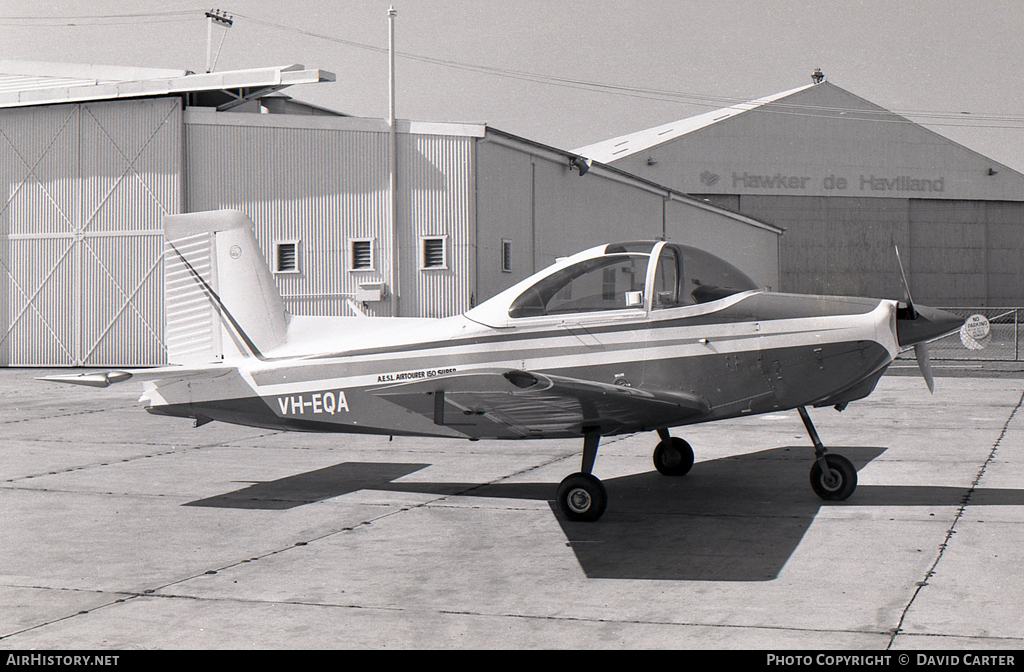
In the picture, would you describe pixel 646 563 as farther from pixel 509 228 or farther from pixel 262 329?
pixel 509 228

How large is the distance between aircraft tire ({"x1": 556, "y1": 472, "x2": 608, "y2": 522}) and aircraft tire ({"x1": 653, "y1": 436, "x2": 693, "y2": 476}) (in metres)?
2.03

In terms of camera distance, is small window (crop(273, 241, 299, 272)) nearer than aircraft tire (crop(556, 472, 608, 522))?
No

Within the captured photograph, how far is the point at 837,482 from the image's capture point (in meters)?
7.52

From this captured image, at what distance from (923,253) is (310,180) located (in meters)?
38.3

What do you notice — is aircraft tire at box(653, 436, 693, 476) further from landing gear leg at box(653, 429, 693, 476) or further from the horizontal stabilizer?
the horizontal stabilizer

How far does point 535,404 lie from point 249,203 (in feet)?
63.2

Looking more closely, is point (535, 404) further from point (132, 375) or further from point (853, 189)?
point (853, 189)

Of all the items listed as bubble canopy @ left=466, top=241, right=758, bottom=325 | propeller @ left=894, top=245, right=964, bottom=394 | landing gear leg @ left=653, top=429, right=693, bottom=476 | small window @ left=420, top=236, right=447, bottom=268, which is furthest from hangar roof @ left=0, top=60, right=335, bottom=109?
propeller @ left=894, top=245, right=964, bottom=394

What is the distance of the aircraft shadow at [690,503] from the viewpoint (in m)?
5.86

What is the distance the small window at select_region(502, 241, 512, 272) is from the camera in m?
24.2

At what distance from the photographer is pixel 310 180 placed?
23.7 meters

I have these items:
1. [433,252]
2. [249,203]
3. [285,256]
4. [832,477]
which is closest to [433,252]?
[433,252]

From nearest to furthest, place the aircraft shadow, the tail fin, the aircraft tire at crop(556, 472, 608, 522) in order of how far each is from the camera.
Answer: the aircraft shadow < the aircraft tire at crop(556, 472, 608, 522) < the tail fin

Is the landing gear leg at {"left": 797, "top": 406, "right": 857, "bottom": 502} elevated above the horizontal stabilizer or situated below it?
below
